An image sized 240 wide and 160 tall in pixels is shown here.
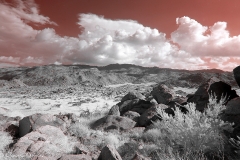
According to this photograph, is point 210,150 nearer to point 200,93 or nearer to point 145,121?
point 200,93

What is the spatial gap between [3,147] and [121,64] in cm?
13298

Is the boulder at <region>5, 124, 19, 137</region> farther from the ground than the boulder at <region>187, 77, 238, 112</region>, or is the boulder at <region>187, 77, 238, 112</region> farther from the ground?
the boulder at <region>187, 77, 238, 112</region>

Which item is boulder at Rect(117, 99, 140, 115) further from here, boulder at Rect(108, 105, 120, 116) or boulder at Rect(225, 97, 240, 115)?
boulder at Rect(225, 97, 240, 115)

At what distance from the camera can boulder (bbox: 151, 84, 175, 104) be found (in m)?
11.1

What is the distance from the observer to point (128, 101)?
12.0 m

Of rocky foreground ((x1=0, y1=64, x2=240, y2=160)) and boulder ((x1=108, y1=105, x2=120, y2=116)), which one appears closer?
rocky foreground ((x1=0, y1=64, x2=240, y2=160))

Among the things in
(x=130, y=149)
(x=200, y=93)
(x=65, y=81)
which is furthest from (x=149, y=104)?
(x=65, y=81)

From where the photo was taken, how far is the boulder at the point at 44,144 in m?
5.75

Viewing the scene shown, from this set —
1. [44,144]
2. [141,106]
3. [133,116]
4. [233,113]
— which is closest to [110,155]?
[44,144]

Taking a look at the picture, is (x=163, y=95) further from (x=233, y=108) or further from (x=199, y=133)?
(x=199, y=133)

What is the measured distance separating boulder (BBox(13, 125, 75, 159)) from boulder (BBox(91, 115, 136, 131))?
1956 millimetres

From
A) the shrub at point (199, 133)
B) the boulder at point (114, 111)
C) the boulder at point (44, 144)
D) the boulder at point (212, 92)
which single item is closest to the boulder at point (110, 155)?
the shrub at point (199, 133)

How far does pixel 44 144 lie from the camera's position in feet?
20.1

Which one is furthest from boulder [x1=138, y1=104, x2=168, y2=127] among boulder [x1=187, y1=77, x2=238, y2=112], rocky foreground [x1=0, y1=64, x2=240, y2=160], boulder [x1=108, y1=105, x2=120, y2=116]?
boulder [x1=187, y1=77, x2=238, y2=112]
